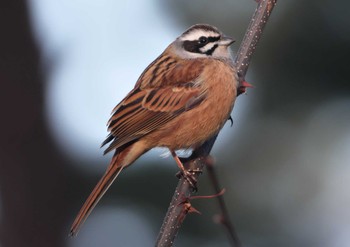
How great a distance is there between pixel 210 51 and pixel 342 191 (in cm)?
508

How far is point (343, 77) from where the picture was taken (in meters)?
10.3

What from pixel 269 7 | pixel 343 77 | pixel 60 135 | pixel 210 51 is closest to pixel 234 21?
pixel 343 77

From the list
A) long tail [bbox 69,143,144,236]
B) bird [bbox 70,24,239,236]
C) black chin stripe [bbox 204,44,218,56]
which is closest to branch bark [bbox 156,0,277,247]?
bird [bbox 70,24,239,236]

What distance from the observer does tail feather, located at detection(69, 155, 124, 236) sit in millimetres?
5258

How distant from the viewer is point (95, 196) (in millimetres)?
5555

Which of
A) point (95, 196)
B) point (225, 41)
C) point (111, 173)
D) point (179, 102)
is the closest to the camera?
point (95, 196)

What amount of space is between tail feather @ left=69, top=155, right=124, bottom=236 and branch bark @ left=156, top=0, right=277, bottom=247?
47 cm

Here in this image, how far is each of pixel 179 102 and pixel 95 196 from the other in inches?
42.0

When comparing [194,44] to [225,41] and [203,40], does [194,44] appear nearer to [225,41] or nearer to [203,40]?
[203,40]

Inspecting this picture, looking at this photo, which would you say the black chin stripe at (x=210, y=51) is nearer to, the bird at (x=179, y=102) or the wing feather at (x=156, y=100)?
the bird at (x=179, y=102)

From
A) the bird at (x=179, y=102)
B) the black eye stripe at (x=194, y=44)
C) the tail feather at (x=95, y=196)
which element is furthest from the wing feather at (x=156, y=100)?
the tail feather at (x=95, y=196)

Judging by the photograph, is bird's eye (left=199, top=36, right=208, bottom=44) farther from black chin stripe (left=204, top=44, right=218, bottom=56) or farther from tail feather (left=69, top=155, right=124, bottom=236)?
tail feather (left=69, top=155, right=124, bottom=236)

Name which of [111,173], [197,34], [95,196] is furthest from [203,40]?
[95,196]

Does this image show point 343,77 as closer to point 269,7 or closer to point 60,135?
point 60,135
